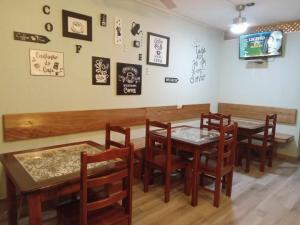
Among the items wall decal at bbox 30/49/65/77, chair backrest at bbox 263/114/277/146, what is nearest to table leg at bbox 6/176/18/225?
wall decal at bbox 30/49/65/77

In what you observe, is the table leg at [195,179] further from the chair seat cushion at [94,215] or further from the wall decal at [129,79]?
the wall decal at [129,79]

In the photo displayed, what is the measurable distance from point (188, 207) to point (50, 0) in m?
2.76

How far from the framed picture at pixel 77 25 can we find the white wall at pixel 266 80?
3.22 m

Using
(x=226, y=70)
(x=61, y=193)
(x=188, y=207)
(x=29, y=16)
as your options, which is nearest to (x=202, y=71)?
(x=226, y=70)

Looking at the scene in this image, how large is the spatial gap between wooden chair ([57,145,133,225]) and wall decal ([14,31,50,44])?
1.72 meters

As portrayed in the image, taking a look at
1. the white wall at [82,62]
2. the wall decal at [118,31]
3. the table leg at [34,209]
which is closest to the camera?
the table leg at [34,209]

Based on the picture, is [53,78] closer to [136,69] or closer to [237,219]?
[136,69]

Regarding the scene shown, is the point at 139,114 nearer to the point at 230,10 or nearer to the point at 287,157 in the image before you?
the point at 230,10

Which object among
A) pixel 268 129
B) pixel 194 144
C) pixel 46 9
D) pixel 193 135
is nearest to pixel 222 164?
pixel 194 144

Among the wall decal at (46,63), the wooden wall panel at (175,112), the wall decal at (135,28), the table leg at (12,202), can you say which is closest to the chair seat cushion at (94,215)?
the table leg at (12,202)

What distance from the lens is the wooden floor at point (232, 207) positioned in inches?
89.5

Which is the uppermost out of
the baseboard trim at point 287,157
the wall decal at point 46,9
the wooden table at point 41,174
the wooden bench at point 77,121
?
the wall decal at point 46,9

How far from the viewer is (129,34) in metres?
3.32

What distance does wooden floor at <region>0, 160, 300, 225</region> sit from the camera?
2.27 m
